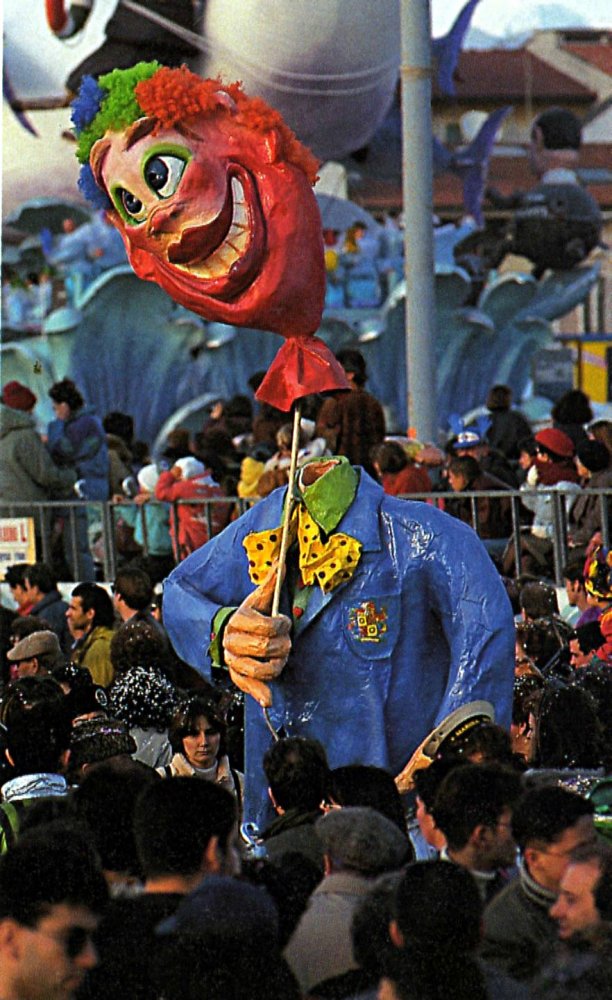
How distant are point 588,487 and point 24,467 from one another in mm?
3430

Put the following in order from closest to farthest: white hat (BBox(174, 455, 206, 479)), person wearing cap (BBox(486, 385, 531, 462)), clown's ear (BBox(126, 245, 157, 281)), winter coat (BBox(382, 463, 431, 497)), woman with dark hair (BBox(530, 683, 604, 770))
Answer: clown's ear (BBox(126, 245, 157, 281)) → woman with dark hair (BBox(530, 683, 604, 770)) → winter coat (BBox(382, 463, 431, 497)) → white hat (BBox(174, 455, 206, 479)) → person wearing cap (BBox(486, 385, 531, 462))

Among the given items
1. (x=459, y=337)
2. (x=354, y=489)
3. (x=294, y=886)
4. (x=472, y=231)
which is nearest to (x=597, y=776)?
(x=354, y=489)

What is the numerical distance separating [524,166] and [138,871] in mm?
31973

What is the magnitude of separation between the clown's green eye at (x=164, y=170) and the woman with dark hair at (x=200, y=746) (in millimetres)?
1468

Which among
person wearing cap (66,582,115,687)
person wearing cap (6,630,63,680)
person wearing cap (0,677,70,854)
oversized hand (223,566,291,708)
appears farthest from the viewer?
person wearing cap (66,582,115,687)

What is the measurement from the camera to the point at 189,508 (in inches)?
380

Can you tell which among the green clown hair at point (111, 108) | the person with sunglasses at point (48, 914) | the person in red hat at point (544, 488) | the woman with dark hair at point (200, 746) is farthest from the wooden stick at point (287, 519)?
the person in red hat at point (544, 488)

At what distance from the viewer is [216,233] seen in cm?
486

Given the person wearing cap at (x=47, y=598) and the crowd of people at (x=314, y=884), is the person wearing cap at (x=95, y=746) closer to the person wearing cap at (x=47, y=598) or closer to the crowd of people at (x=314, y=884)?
the crowd of people at (x=314, y=884)

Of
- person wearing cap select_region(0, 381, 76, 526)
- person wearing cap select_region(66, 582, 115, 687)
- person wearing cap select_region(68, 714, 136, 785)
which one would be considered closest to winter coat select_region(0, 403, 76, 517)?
person wearing cap select_region(0, 381, 76, 526)

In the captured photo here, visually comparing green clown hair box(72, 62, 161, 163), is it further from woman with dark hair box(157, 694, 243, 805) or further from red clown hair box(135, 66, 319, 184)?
woman with dark hair box(157, 694, 243, 805)

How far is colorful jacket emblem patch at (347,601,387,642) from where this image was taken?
487 cm

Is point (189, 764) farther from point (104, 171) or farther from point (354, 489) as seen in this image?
point (104, 171)

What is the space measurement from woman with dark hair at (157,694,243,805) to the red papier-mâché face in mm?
1119
